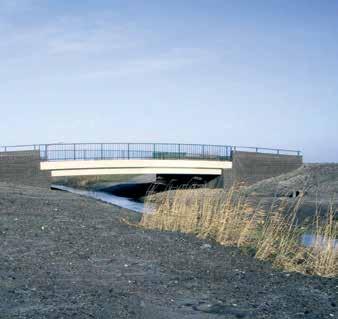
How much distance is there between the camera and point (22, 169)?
39.5 m

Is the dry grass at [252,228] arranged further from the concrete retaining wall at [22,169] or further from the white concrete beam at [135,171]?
the white concrete beam at [135,171]

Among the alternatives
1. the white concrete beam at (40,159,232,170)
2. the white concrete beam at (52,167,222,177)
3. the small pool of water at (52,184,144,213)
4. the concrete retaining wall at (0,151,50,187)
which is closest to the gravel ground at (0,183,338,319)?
the small pool of water at (52,184,144,213)

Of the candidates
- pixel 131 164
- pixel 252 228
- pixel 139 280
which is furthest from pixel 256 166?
pixel 139 280

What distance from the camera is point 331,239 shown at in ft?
35.6

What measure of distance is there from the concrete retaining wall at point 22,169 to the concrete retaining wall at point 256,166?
15.5 metres

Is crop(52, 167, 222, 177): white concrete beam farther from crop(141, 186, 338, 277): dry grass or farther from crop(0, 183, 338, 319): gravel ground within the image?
crop(0, 183, 338, 319): gravel ground

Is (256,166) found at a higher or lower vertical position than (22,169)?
lower

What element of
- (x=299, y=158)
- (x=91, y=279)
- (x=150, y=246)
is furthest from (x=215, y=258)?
(x=299, y=158)

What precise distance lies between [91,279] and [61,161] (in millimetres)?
33421

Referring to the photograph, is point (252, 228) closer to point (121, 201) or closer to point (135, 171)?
point (121, 201)

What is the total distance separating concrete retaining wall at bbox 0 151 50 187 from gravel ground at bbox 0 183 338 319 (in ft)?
89.5

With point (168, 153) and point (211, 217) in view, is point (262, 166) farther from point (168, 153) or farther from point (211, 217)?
point (211, 217)

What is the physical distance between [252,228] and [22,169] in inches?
1140

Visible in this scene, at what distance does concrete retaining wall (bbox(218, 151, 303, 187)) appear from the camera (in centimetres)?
4709
